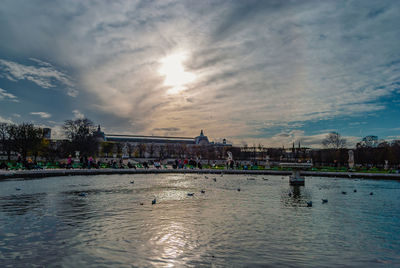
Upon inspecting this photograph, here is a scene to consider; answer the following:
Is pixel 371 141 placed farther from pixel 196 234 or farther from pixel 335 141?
pixel 196 234

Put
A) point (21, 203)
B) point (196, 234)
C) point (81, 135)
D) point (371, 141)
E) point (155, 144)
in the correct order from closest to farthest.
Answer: point (196, 234) → point (21, 203) → point (81, 135) → point (371, 141) → point (155, 144)

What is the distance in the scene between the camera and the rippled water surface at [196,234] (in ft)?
20.6

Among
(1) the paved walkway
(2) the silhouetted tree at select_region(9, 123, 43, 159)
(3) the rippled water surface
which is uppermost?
(2) the silhouetted tree at select_region(9, 123, 43, 159)

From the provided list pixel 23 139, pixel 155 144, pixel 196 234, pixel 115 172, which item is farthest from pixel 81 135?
pixel 155 144

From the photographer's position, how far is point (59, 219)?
31.5 feet

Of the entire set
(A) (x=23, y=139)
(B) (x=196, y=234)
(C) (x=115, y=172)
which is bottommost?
(B) (x=196, y=234)

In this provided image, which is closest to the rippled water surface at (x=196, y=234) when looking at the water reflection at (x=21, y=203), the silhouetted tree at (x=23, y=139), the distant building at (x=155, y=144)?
the water reflection at (x=21, y=203)

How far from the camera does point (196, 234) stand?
318 inches

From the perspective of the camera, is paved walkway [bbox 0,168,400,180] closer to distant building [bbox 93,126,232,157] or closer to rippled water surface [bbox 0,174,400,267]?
rippled water surface [bbox 0,174,400,267]

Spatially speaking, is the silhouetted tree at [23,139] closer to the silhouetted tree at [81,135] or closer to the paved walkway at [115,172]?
the silhouetted tree at [81,135]

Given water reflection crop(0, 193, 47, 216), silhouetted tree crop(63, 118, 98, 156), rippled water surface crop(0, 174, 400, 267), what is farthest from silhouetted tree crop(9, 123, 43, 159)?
rippled water surface crop(0, 174, 400, 267)

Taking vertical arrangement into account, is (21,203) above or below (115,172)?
below

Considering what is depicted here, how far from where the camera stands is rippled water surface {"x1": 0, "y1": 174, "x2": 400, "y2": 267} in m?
6.27

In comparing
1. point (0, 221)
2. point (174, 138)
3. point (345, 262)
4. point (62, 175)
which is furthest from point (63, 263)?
point (174, 138)
